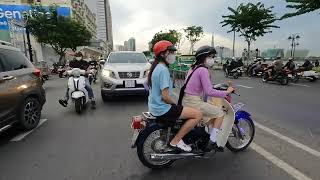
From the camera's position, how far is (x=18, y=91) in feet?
19.4

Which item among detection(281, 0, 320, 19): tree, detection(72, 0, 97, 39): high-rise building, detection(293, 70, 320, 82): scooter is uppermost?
detection(72, 0, 97, 39): high-rise building

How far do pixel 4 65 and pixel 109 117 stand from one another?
274 cm

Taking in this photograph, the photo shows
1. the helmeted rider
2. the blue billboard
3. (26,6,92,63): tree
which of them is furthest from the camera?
the blue billboard

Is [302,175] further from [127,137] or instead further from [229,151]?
[127,137]

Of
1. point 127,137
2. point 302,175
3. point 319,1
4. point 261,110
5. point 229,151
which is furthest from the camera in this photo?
point 319,1

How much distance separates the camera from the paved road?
13.1 ft

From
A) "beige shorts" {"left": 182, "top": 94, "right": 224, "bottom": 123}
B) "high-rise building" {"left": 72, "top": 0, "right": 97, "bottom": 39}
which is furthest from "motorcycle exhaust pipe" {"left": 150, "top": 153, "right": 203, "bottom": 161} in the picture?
"high-rise building" {"left": 72, "top": 0, "right": 97, "bottom": 39}

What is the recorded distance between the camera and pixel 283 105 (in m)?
9.01

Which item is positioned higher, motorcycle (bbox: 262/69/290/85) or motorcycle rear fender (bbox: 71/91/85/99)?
motorcycle rear fender (bbox: 71/91/85/99)

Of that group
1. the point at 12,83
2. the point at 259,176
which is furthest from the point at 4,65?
the point at 259,176

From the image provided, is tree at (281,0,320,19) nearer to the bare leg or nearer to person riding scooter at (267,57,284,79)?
person riding scooter at (267,57,284,79)

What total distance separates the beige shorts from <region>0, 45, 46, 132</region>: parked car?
11.6ft

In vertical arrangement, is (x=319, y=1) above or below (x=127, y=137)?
above

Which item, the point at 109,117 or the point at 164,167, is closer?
the point at 164,167
